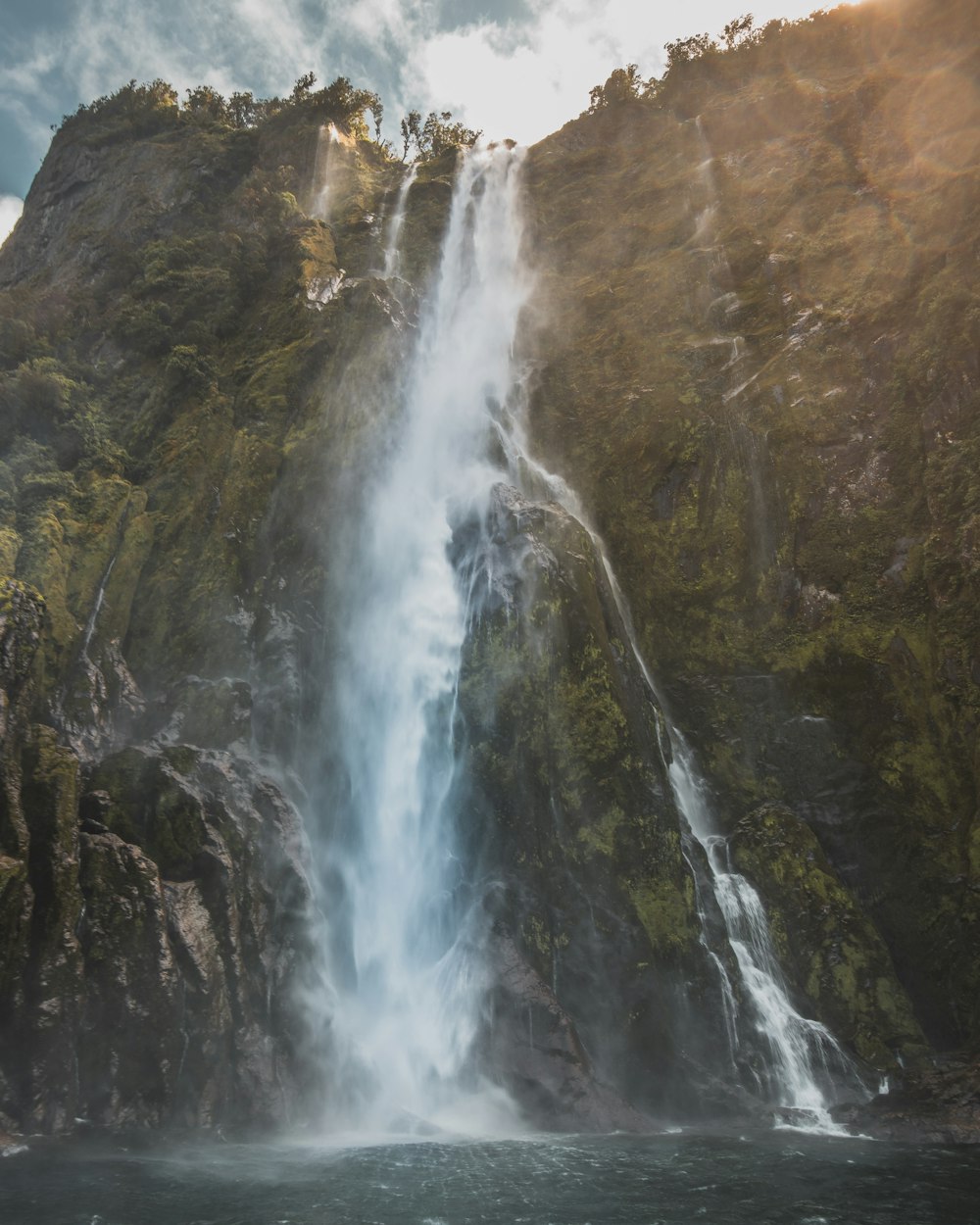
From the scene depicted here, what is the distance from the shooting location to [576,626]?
1891 centimetres

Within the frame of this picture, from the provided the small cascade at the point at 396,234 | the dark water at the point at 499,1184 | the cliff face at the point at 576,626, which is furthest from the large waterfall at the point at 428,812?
the small cascade at the point at 396,234

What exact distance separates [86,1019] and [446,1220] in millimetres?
6856

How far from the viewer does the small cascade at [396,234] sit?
33250mm

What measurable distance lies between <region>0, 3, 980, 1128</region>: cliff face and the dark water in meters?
1.92

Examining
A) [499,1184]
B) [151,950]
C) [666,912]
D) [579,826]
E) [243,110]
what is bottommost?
[499,1184]

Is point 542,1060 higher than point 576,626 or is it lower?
lower

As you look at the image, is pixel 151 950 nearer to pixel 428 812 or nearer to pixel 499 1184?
pixel 428 812

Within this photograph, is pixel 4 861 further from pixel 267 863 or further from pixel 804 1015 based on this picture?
pixel 804 1015

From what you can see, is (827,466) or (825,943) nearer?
(825,943)

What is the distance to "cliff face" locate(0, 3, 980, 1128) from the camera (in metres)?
14.3

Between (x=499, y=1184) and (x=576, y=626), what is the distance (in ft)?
36.8

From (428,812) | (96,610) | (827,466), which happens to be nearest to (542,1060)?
(428,812)

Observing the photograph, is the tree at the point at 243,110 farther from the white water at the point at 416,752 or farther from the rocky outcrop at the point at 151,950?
the rocky outcrop at the point at 151,950

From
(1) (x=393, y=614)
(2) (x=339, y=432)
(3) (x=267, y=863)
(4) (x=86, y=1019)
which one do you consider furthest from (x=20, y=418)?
(4) (x=86, y=1019)
